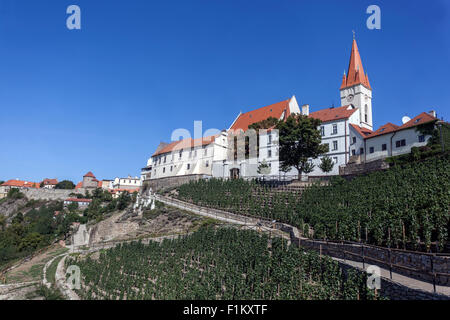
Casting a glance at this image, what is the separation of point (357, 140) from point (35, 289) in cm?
3655

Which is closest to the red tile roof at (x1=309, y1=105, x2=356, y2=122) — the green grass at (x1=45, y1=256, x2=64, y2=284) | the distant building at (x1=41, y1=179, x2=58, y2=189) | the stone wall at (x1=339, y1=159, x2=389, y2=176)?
the stone wall at (x1=339, y1=159, x2=389, y2=176)

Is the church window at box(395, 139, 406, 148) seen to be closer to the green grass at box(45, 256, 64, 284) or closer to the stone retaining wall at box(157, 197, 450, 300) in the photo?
the stone retaining wall at box(157, 197, 450, 300)

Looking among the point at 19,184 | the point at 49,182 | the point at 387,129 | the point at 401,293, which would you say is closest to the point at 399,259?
the point at 401,293

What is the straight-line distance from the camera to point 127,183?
10325 cm

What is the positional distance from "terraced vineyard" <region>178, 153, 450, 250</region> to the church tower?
26.6 m

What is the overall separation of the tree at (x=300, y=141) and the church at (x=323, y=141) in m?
2.96

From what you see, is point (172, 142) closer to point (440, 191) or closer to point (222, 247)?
point (222, 247)

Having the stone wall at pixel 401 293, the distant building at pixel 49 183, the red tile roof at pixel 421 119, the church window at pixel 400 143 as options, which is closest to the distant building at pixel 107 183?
the distant building at pixel 49 183

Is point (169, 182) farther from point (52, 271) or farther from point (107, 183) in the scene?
point (107, 183)

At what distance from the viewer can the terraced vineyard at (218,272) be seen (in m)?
14.4

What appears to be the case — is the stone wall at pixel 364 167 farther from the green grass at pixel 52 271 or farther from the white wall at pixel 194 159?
the green grass at pixel 52 271

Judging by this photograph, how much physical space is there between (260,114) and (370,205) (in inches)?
1457

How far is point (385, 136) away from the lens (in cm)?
3628

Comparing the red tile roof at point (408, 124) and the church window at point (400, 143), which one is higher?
the red tile roof at point (408, 124)
